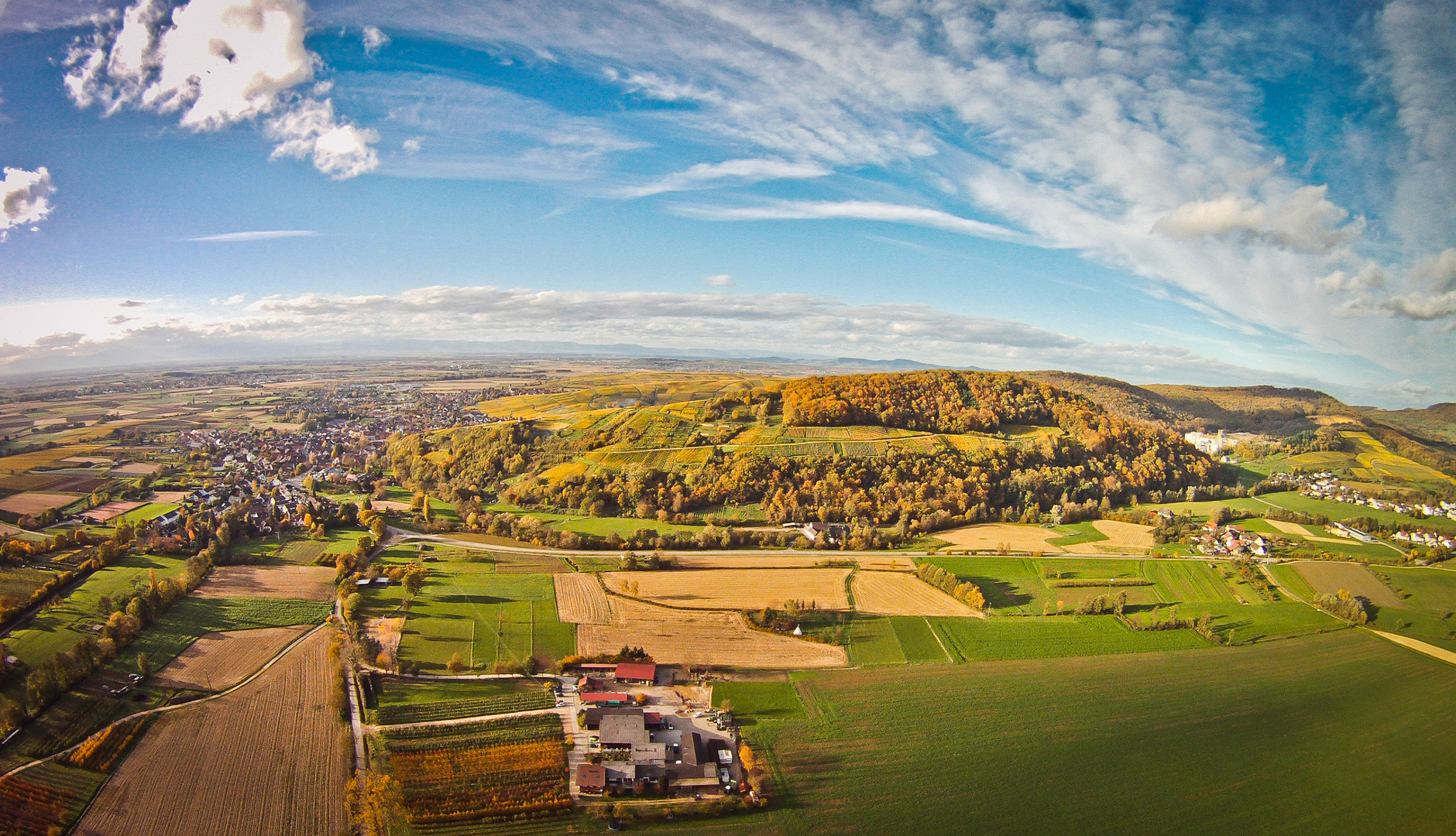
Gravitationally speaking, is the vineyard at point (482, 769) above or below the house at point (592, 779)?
below

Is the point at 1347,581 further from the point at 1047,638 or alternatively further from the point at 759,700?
the point at 759,700

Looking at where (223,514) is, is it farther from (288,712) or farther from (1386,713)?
(1386,713)

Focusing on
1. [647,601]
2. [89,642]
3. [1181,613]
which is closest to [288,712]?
[89,642]

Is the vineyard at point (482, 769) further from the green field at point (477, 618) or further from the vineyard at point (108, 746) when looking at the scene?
the vineyard at point (108, 746)

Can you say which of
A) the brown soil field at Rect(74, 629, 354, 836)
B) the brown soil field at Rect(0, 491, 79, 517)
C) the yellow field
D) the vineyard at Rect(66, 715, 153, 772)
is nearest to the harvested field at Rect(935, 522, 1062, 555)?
the brown soil field at Rect(74, 629, 354, 836)

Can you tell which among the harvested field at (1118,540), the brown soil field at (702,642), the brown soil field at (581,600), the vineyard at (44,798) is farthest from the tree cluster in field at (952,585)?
the vineyard at (44,798)

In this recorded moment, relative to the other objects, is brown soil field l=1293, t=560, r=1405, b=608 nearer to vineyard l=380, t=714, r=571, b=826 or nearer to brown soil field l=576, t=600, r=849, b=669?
brown soil field l=576, t=600, r=849, b=669

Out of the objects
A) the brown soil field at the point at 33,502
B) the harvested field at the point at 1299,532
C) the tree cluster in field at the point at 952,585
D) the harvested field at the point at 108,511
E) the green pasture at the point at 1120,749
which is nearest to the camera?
the green pasture at the point at 1120,749

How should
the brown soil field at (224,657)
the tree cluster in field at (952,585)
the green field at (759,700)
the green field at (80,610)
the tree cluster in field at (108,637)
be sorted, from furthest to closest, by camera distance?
1. the tree cluster in field at (952,585)
2. the green field at (80,610)
3. the brown soil field at (224,657)
4. the green field at (759,700)
5. the tree cluster in field at (108,637)
